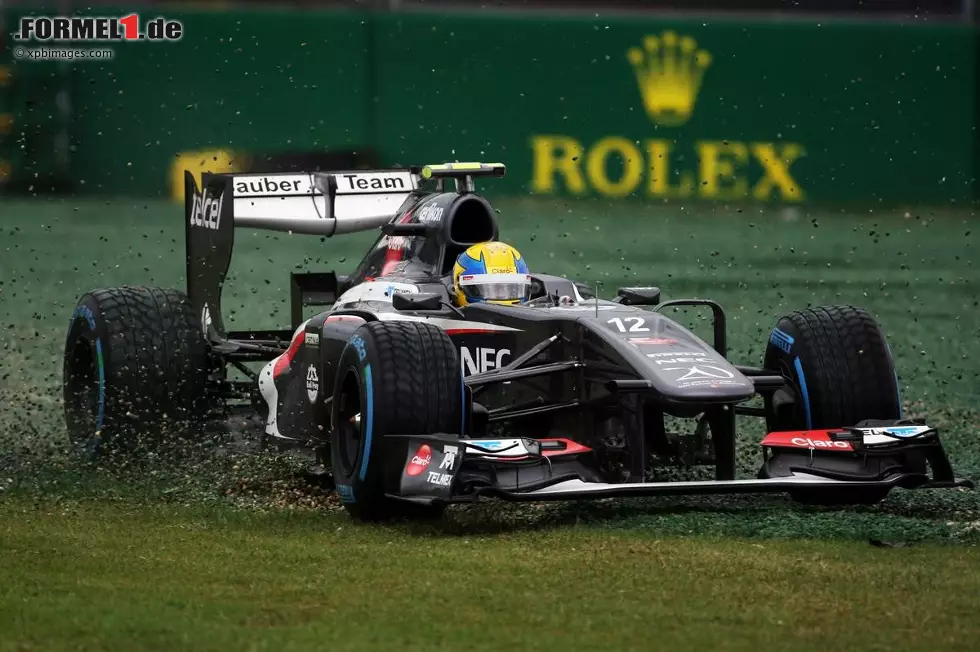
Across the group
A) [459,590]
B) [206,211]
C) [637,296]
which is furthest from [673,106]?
[459,590]

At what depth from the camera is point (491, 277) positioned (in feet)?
30.5

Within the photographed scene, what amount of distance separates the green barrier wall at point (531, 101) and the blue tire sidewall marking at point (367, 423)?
1364 centimetres

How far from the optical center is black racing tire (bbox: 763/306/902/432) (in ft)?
28.3

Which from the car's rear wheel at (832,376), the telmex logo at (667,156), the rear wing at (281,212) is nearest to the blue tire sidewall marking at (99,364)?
the rear wing at (281,212)

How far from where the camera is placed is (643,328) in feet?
28.0

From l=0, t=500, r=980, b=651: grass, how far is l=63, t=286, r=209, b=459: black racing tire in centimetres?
208

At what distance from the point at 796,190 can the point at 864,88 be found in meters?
1.59

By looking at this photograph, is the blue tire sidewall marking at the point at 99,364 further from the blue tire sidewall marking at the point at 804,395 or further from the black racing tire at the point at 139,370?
the blue tire sidewall marking at the point at 804,395

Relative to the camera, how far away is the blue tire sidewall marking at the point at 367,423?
7848 millimetres

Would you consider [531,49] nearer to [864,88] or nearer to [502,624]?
[864,88]

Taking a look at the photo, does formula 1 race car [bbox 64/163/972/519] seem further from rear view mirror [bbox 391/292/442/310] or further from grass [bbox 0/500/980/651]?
grass [bbox 0/500/980/651]

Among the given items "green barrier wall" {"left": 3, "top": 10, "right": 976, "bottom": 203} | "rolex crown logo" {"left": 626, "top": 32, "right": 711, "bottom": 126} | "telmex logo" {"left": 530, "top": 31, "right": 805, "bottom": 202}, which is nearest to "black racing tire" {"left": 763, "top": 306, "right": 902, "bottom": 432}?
"green barrier wall" {"left": 3, "top": 10, "right": 976, "bottom": 203}

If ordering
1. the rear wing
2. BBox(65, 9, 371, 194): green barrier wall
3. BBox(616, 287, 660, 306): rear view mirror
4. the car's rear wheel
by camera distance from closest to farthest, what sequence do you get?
the car's rear wheel
BBox(616, 287, 660, 306): rear view mirror
the rear wing
BBox(65, 9, 371, 194): green barrier wall

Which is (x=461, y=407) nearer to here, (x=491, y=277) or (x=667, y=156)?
(x=491, y=277)
